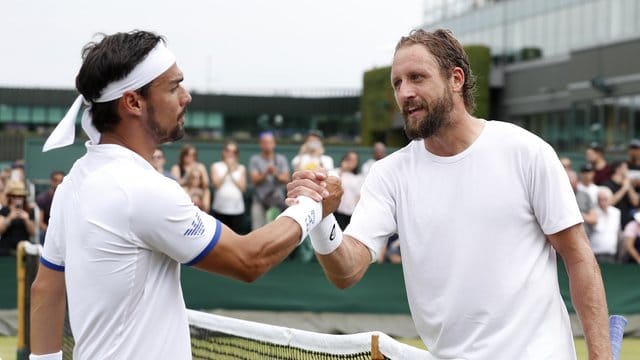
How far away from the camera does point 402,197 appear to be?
421cm

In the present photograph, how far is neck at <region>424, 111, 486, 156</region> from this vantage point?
415cm

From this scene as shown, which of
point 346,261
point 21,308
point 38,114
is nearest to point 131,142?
point 346,261

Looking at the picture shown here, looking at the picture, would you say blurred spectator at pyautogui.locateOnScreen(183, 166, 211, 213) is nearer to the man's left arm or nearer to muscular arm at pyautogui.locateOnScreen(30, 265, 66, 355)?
muscular arm at pyautogui.locateOnScreen(30, 265, 66, 355)

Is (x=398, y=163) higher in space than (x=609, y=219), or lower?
higher

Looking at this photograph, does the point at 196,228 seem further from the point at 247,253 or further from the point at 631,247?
the point at 631,247

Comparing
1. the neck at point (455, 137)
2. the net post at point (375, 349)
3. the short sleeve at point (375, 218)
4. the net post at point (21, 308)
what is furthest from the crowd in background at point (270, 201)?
the neck at point (455, 137)

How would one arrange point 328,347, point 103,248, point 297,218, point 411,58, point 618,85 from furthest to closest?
point 618,85 → point 328,347 → point 411,58 → point 297,218 → point 103,248

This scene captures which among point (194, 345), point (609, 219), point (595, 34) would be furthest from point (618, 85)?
point (194, 345)

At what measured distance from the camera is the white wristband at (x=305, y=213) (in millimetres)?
3762

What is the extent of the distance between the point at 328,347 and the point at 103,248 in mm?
2287

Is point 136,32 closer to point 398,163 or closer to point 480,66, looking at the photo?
point 398,163

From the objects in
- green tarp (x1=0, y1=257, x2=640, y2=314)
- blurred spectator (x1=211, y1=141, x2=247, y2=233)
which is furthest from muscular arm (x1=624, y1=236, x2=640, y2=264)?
blurred spectator (x1=211, y1=141, x2=247, y2=233)

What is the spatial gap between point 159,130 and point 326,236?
0.81m

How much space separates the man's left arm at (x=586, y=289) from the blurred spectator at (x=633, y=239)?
33.0ft
